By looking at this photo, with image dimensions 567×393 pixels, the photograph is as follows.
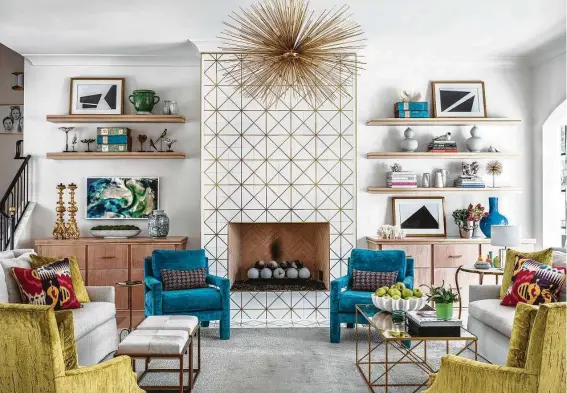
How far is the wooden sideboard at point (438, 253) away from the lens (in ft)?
21.5

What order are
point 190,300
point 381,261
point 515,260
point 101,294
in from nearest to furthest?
1. point 515,260
2. point 101,294
3. point 190,300
4. point 381,261

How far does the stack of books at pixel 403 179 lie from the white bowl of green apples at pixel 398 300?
107 inches

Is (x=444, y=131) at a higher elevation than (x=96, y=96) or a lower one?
lower

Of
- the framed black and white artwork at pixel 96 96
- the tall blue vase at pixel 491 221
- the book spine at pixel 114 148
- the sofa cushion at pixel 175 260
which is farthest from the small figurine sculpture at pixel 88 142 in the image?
the tall blue vase at pixel 491 221

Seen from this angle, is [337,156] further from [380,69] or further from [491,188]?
[491,188]

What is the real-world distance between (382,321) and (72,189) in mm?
4309

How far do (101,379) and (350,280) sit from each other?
3213 millimetres

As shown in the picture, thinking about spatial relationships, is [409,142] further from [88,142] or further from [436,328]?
[88,142]

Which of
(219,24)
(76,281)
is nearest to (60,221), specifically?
(76,281)

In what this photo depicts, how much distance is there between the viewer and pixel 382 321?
4.12m

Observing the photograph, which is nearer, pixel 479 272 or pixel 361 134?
pixel 479 272

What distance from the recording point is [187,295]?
5430mm

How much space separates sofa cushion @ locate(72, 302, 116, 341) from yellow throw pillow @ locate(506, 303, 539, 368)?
9.65ft

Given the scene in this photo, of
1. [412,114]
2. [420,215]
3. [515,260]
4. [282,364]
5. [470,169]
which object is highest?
[412,114]
